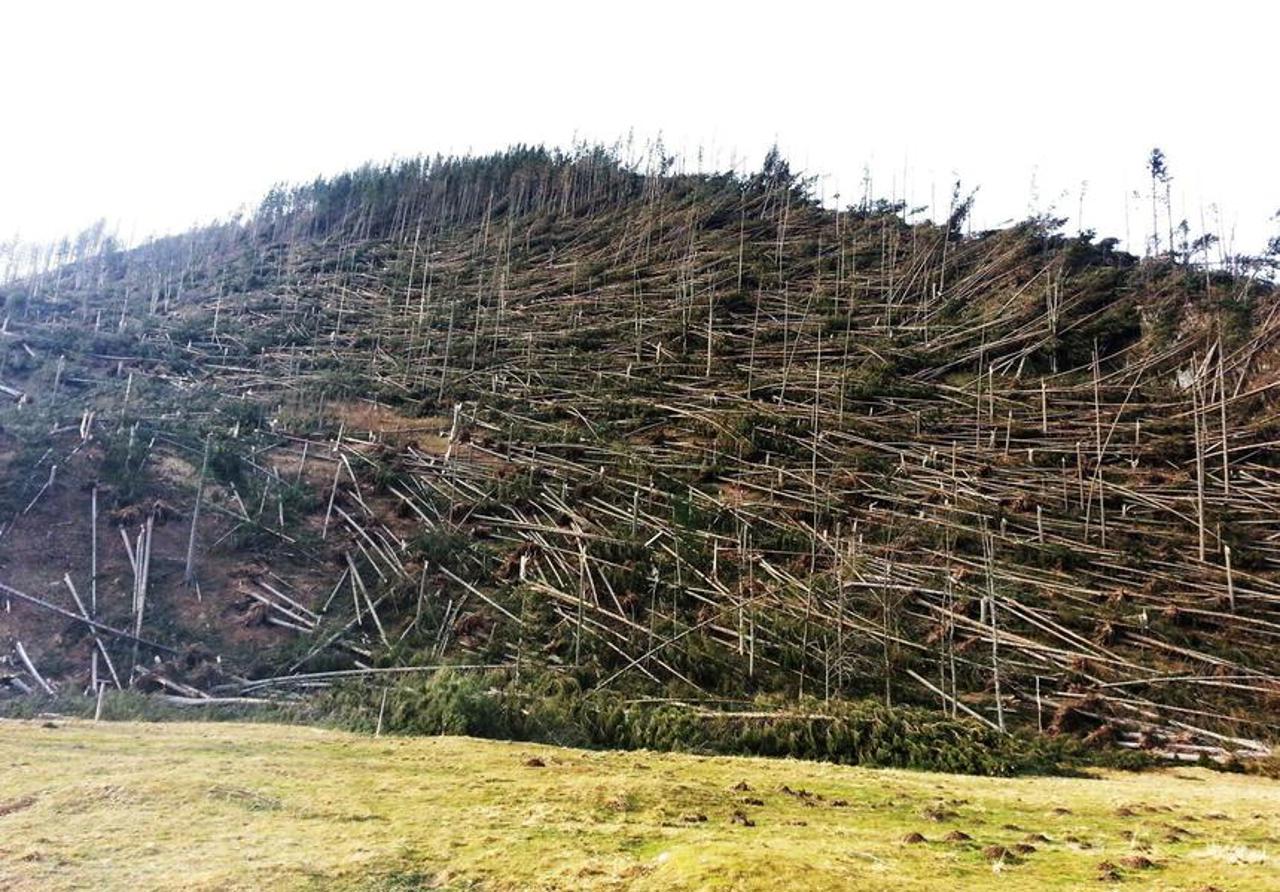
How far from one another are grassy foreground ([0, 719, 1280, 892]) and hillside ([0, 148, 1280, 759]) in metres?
2.83

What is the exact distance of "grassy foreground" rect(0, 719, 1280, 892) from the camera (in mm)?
4172

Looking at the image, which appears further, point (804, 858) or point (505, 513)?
point (505, 513)

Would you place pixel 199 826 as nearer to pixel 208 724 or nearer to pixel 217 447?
pixel 208 724

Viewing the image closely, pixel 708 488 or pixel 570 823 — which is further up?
pixel 708 488

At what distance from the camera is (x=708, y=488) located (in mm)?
17203

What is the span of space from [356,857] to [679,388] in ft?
58.0

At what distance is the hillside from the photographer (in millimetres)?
11711

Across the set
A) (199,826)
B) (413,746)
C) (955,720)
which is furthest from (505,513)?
(199,826)

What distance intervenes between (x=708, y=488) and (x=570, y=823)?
1214 cm

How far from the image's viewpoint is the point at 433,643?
504 inches

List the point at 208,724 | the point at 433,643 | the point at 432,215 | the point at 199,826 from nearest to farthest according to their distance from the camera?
the point at 199,826 → the point at 208,724 → the point at 433,643 → the point at 432,215

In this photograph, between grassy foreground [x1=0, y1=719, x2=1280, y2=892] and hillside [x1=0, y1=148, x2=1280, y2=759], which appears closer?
grassy foreground [x1=0, y1=719, x2=1280, y2=892]

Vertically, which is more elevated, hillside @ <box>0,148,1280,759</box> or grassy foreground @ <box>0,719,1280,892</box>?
hillside @ <box>0,148,1280,759</box>

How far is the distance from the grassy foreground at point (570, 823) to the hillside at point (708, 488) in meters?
2.83
